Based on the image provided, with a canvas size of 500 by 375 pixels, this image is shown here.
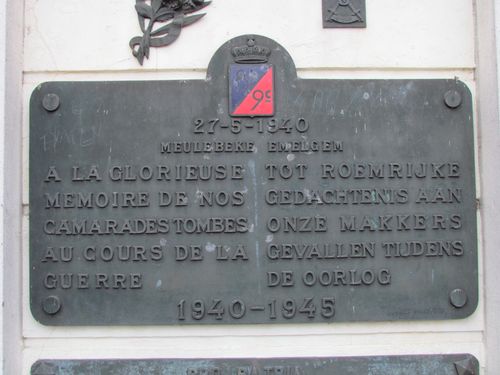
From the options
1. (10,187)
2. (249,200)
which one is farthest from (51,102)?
(249,200)

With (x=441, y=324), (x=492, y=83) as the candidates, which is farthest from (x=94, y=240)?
(x=492, y=83)

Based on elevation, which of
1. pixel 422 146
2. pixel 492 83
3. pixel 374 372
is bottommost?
pixel 374 372

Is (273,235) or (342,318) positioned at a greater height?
(273,235)

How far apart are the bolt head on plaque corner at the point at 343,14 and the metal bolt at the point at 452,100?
0.57m

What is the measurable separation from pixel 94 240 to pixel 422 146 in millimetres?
1711

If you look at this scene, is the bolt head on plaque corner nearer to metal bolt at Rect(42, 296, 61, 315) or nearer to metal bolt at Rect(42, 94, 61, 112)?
metal bolt at Rect(42, 94, 61, 112)

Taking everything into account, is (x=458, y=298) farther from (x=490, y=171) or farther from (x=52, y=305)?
(x=52, y=305)

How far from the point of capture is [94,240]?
12.7 ft

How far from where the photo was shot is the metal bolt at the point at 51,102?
3957 mm

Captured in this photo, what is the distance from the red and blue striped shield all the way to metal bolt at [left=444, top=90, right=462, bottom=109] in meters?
0.90

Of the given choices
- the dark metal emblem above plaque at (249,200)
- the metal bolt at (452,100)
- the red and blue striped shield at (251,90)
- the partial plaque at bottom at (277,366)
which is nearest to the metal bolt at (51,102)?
the dark metal emblem above plaque at (249,200)

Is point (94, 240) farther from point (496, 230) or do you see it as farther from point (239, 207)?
point (496, 230)

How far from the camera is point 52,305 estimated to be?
12.6 ft

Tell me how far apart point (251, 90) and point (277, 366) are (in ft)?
4.53
